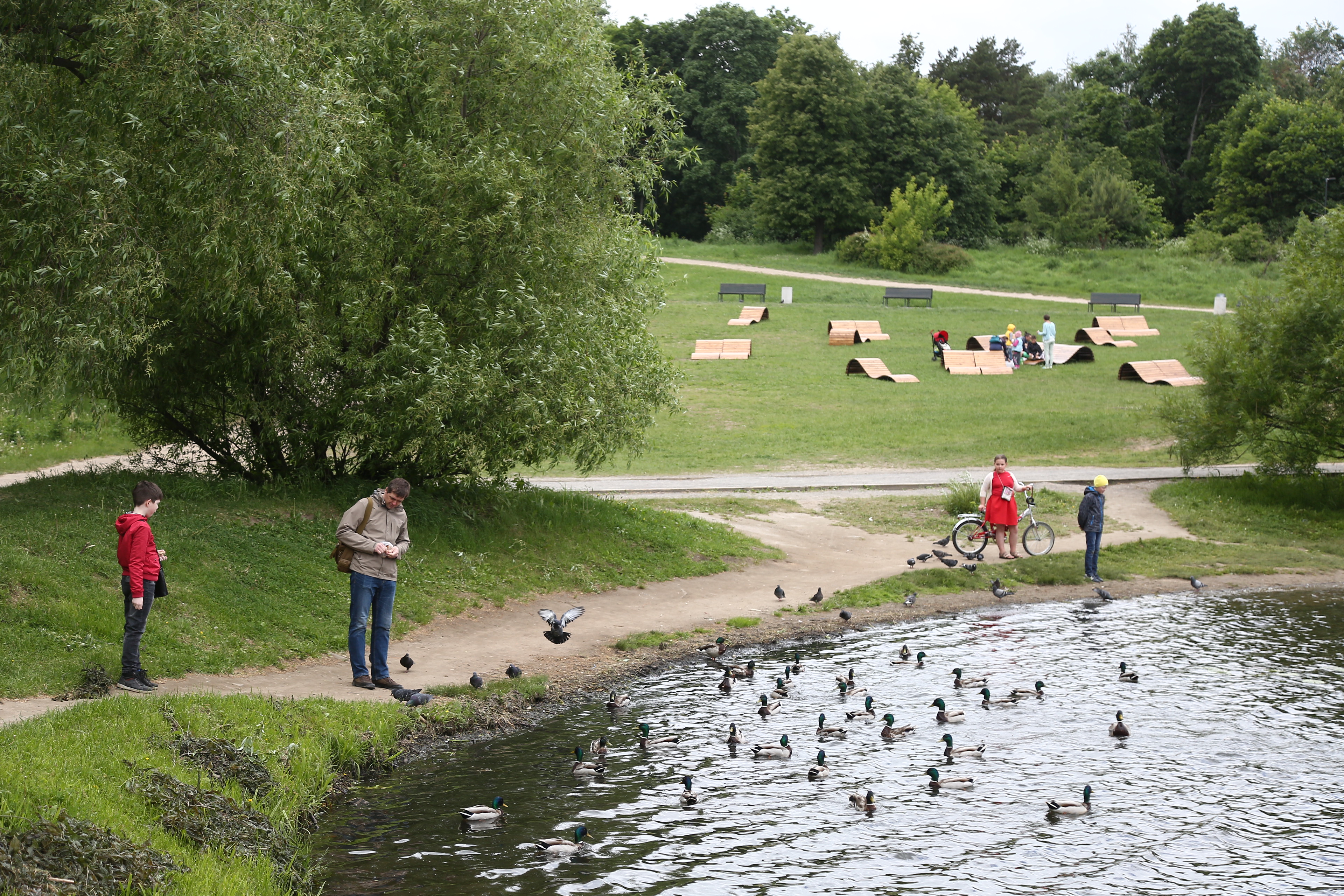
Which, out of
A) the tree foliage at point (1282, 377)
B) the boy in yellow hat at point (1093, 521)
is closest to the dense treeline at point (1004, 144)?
the tree foliage at point (1282, 377)

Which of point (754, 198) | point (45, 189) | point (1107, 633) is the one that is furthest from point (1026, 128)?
point (45, 189)

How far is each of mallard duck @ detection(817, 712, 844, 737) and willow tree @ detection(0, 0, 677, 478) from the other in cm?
691

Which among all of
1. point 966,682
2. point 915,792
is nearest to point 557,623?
point 966,682

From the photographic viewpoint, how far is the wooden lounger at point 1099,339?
4972 cm

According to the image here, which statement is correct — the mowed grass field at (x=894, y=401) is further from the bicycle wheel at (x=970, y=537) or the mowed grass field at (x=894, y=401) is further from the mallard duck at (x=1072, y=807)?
the mallard duck at (x=1072, y=807)

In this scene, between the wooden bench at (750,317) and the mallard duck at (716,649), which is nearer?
the mallard duck at (716,649)

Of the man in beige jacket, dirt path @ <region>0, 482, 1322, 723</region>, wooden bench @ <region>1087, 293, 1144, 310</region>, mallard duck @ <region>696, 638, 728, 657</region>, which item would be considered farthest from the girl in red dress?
wooden bench @ <region>1087, 293, 1144, 310</region>

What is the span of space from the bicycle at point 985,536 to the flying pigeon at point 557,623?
9810mm

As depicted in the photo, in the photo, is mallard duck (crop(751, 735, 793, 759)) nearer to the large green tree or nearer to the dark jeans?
the dark jeans

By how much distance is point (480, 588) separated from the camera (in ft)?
62.4

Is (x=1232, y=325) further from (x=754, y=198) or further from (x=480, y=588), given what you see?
(x=754, y=198)

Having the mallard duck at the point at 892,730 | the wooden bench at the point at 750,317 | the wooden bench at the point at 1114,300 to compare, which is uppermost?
the wooden bench at the point at 1114,300

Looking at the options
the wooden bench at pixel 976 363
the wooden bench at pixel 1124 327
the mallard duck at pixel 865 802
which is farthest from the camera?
the wooden bench at pixel 1124 327

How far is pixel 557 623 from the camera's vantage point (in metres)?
16.8
